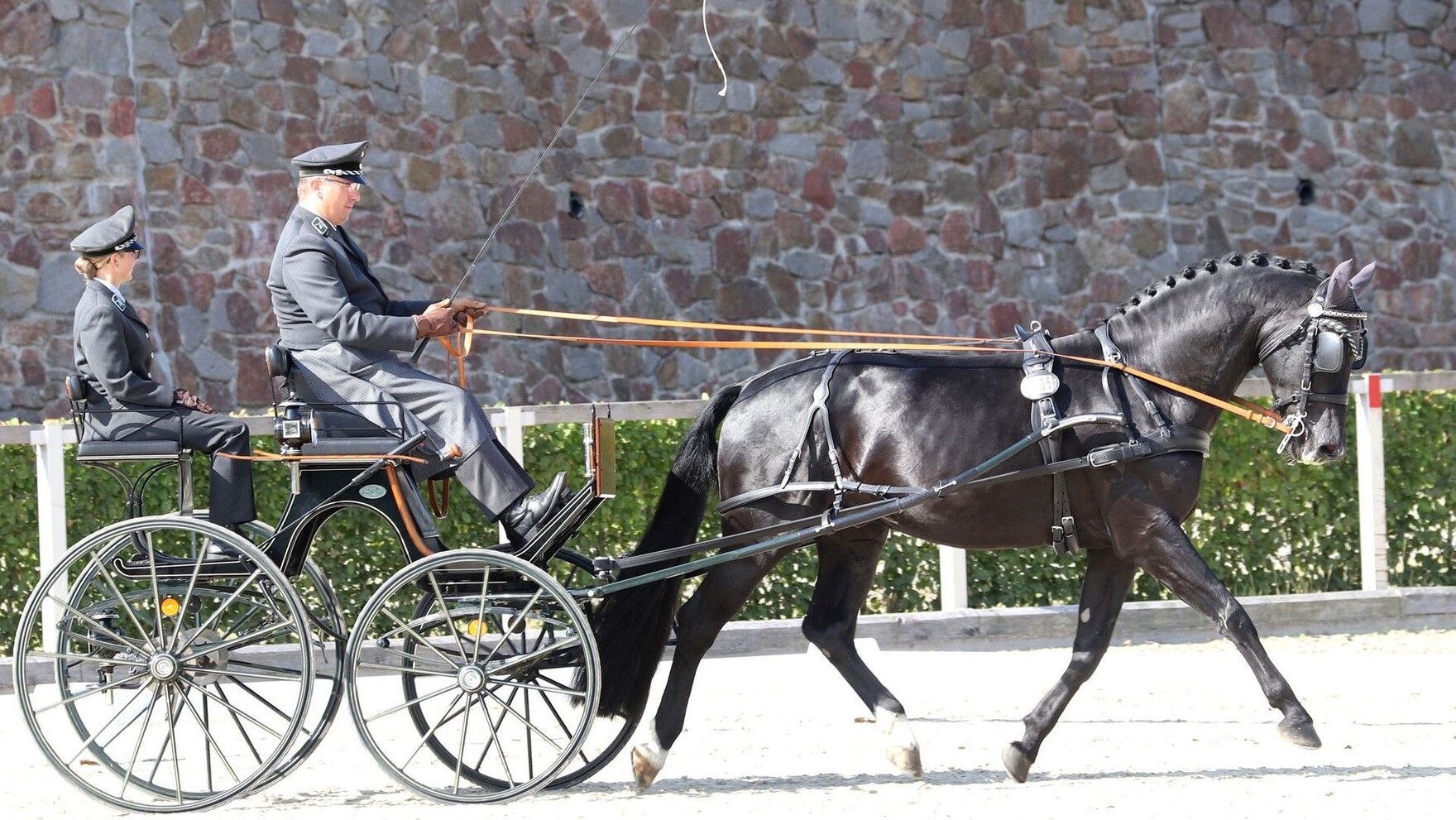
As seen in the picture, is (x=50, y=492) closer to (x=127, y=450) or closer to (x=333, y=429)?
(x=127, y=450)

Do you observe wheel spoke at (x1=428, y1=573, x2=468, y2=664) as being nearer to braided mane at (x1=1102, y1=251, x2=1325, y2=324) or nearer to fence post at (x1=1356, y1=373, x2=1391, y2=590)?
braided mane at (x1=1102, y1=251, x2=1325, y2=324)

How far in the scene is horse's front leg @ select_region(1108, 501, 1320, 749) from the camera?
5.73m

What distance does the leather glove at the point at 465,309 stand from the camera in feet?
19.3

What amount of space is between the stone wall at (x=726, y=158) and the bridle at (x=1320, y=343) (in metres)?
7.31

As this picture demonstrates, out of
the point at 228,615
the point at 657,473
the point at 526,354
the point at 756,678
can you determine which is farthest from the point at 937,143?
the point at 228,615

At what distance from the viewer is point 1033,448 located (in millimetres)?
6039

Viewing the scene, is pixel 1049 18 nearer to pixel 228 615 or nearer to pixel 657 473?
pixel 657 473

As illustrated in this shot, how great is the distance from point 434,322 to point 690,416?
3540 mm

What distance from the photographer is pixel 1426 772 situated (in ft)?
19.7

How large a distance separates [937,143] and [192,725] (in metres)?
8.97

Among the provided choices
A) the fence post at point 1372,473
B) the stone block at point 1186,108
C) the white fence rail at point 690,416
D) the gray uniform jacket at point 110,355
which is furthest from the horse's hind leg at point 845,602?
the stone block at point 1186,108

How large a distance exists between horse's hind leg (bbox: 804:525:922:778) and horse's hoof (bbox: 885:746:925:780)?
0.19 metres

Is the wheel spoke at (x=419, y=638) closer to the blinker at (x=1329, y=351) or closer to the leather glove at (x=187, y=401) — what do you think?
the leather glove at (x=187, y=401)

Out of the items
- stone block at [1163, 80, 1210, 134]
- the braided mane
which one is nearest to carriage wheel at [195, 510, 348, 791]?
the braided mane
